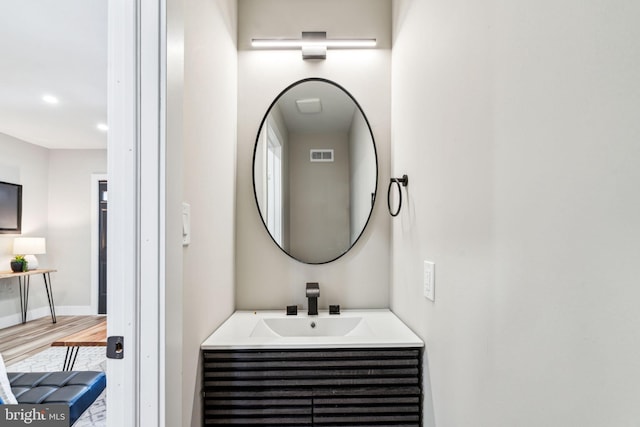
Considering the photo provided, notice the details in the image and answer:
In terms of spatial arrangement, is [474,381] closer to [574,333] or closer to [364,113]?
[574,333]

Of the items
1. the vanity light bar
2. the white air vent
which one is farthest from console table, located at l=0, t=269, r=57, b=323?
the vanity light bar

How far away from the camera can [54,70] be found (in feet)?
6.86

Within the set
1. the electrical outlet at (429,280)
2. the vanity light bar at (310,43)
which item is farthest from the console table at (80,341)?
the vanity light bar at (310,43)

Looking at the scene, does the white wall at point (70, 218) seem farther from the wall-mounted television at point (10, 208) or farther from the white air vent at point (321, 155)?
the white air vent at point (321, 155)

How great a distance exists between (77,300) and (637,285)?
2.44 meters

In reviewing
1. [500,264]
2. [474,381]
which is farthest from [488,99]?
[474,381]

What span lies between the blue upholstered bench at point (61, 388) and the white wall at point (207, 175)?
82 centimetres

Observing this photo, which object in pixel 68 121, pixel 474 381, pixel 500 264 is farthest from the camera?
pixel 68 121

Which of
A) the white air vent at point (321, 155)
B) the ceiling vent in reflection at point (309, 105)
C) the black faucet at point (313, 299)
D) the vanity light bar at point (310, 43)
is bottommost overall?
the black faucet at point (313, 299)

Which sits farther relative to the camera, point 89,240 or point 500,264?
point 89,240

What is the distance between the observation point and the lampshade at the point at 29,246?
4.47ft

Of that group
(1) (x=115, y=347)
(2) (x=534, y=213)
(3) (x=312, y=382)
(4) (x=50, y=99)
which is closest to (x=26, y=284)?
(1) (x=115, y=347)

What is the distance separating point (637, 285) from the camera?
0.42 metres

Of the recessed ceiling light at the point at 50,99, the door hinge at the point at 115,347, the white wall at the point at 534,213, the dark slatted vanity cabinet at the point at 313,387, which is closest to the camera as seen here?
the white wall at the point at 534,213
